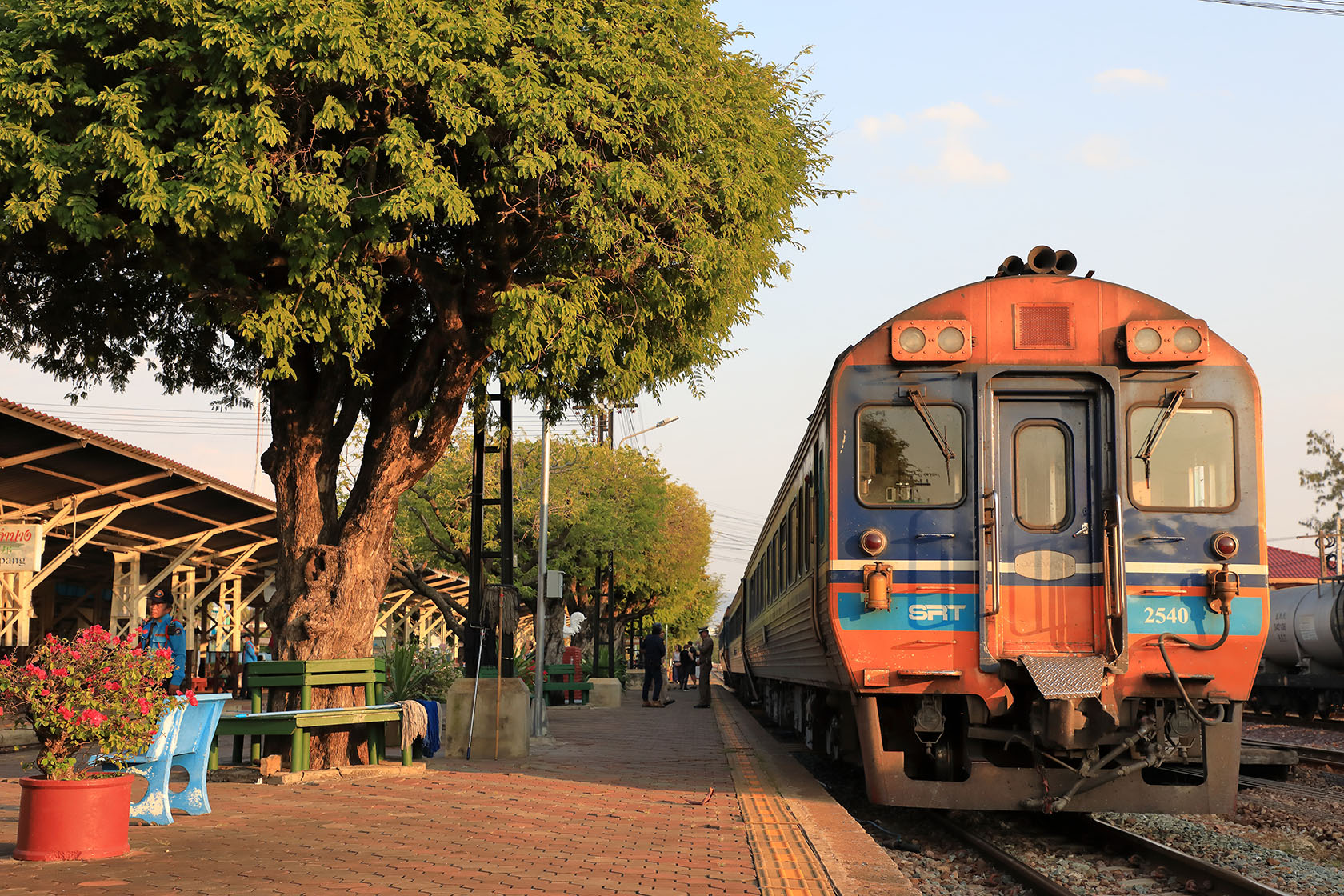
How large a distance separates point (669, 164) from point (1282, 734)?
55.1ft

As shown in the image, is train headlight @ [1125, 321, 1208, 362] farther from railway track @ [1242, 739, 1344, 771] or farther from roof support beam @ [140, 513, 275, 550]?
roof support beam @ [140, 513, 275, 550]

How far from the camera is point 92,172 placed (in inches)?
435

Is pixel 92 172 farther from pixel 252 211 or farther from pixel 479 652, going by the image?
pixel 479 652

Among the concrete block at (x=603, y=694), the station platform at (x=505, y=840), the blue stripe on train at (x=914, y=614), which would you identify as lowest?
the concrete block at (x=603, y=694)

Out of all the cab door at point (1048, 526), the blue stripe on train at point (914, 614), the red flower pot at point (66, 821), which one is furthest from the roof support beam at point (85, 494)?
the cab door at point (1048, 526)

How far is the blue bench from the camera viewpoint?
8.00m

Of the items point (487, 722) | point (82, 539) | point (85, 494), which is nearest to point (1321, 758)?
point (487, 722)

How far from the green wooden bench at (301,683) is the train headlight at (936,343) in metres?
5.72

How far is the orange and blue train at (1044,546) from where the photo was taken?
8.27m

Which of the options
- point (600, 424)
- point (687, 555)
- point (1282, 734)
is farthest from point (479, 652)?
point (687, 555)

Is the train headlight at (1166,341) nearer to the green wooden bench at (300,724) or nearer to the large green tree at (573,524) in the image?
the green wooden bench at (300,724)

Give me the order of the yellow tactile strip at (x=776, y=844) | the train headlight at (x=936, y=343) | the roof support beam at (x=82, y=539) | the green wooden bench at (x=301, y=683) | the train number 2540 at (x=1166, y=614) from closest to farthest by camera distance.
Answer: the yellow tactile strip at (x=776, y=844) < the train number 2540 at (x=1166, y=614) < the train headlight at (x=936, y=343) < the green wooden bench at (x=301, y=683) < the roof support beam at (x=82, y=539)

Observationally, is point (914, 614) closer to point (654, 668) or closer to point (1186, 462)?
point (1186, 462)

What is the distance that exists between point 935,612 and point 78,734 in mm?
5217
